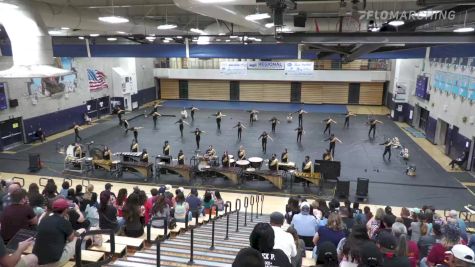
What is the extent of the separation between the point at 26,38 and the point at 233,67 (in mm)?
28482

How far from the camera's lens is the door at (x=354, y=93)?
38031mm

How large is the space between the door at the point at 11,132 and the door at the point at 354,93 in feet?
98.9

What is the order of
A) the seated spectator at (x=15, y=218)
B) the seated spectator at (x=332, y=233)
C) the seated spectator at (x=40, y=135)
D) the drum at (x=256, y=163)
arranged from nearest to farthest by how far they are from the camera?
the seated spectator at (x=15, y=218)
the seated spectator at (x=332, y=233)
the drum at (x=256, y=163)
the seated spectator at (x=40, y=135)

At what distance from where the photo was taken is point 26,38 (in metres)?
9.50

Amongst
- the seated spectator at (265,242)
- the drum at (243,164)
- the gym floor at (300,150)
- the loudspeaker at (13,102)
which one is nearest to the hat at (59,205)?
the seated spectator at (265,242)

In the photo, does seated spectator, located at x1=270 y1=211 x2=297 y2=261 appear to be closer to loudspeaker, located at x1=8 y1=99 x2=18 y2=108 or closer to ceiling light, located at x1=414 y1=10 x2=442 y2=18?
ceiling light, located at x1=414 y1=10 x2=442 y2=18

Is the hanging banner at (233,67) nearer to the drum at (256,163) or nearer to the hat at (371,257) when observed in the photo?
the drum at (256,163)

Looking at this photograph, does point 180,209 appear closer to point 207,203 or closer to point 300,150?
point 207,203

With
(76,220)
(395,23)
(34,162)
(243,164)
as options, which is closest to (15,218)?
(76,220)

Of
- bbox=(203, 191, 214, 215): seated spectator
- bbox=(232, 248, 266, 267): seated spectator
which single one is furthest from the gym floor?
bbox=(232, 248, 266, 267): seated spectator

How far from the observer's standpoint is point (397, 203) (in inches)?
567

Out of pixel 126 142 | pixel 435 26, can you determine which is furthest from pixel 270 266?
pixel 126 142

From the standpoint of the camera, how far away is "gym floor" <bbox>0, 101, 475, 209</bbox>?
15727 mm

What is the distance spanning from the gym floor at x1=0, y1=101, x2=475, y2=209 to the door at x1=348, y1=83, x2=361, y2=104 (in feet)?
14.8
